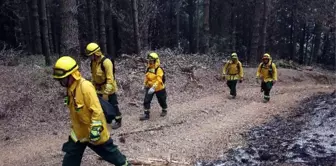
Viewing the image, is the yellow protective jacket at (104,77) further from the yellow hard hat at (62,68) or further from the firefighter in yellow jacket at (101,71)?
the yellow hard hat at (62,68)

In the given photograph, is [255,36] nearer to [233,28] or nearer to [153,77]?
[233,28]

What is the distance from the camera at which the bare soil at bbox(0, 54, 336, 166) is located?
8922 millimetres

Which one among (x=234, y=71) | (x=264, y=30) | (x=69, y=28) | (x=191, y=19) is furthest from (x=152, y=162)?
(x=191, y=19)

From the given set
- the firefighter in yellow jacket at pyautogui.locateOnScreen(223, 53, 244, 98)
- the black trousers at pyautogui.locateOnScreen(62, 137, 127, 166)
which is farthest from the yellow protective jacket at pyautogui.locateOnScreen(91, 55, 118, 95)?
the firefighter in yellow jacket at pyautogui.locateOnScreen(223, 53, 244, 98)

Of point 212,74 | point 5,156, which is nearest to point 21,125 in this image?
point 5,156

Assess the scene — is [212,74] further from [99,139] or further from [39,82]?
[99,139]

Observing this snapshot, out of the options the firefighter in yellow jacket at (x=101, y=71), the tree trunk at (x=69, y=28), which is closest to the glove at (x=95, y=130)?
the firefighter in yellow jacket at (x=101, y=71)

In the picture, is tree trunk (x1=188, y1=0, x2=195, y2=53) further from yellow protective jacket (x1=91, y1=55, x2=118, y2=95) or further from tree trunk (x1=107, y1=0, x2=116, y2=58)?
yellow protective jacket (x1=91, y1=55, x2=118, y2=95)

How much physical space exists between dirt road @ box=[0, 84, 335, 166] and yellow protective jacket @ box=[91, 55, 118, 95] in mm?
1228

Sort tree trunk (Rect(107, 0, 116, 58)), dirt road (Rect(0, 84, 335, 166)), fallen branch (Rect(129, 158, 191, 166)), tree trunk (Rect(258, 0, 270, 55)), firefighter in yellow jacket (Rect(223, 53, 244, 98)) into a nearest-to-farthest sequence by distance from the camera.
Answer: fallen branch (Rect(129, 158, 191, 166)), dirt road (Rect(0, 84, 335, 166)), firefighter in yellow jacket (Rect(223, 53, 244, 98)), tree trunk (Rect(258, 0, 270, 55)), tree trunk (Rect(107, 0, 116, 58))

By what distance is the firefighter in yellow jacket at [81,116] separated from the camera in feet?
18.9

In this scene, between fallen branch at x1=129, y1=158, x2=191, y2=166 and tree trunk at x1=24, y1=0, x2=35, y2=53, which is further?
tree trunk at x1=24, y1=0, x2=35, y2=53

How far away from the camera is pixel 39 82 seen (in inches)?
527

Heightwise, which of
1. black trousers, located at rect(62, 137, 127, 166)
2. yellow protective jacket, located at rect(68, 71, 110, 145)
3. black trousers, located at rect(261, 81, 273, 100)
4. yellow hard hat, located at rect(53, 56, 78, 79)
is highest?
yellow hard hat, located at rect(53, 56, 78, 79)
